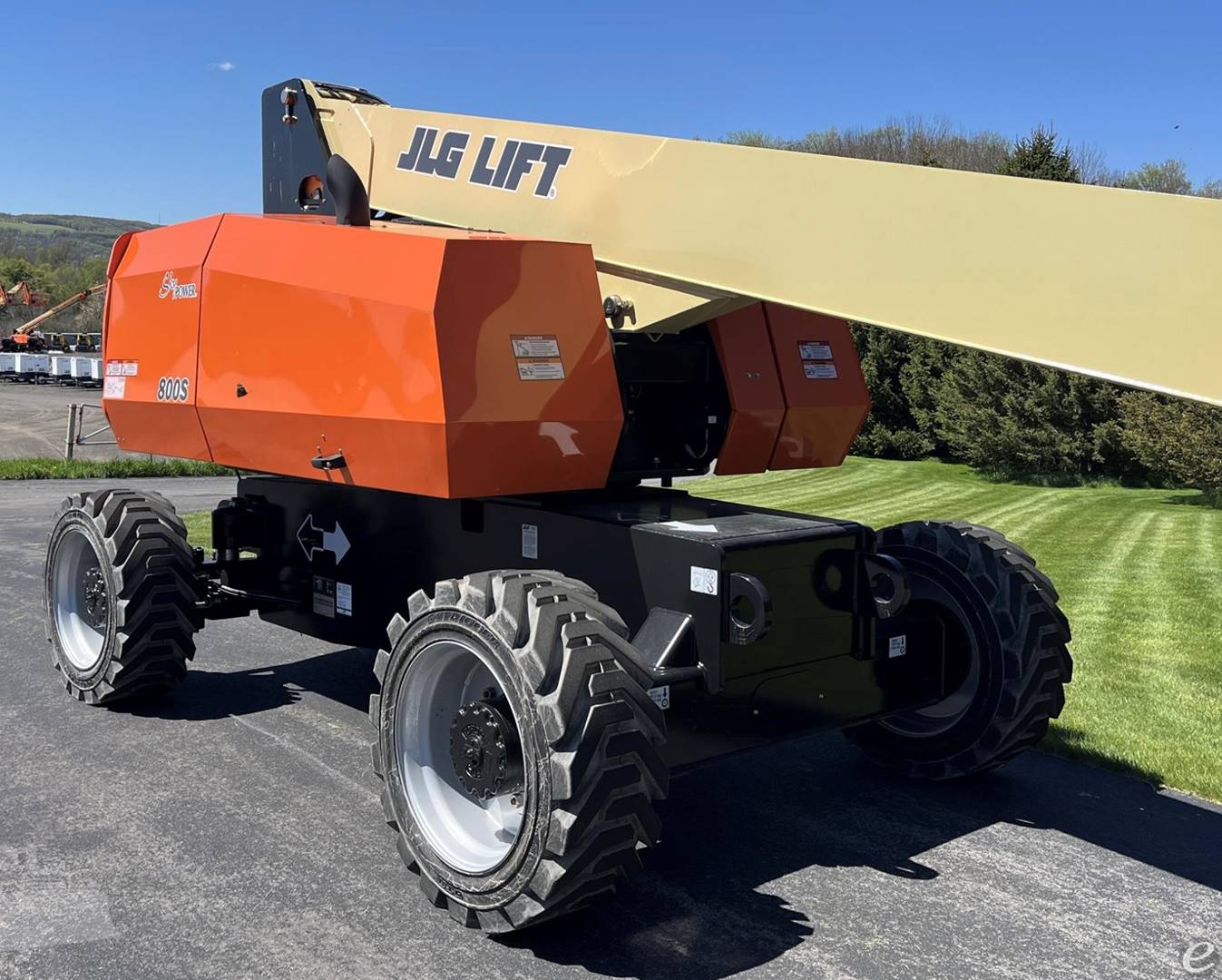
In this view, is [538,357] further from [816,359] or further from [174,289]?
[174,289]

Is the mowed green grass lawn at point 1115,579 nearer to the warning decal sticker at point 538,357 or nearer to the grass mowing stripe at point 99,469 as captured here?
the warning decal sticker at point 538,357

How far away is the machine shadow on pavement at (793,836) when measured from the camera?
154 inches

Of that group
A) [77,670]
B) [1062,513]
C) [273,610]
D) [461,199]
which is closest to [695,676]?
[461,199]

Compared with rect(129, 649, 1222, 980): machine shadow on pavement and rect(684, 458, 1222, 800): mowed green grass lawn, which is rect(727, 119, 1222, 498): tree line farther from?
rect(129, 649, 1222, 980): machine shadow on pavement

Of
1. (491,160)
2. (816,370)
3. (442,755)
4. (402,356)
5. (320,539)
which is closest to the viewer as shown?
(442,755)

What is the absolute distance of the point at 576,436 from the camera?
15.8ft

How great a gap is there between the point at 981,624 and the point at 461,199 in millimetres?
3022

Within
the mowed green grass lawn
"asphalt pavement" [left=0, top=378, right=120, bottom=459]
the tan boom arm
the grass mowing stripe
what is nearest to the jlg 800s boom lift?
the tan boom arm

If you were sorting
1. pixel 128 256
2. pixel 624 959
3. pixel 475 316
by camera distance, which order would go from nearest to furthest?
pixel 624 959, pixel 475 316, pixel 128 256

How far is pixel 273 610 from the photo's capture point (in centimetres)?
671

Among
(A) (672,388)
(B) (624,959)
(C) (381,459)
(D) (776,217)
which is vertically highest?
(D) (776,217)

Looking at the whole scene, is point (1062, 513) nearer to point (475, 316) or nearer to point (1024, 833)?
point (1024, 833)

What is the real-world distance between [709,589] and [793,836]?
1.25 meters

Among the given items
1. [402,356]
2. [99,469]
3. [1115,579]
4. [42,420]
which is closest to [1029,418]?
[1115,579]
